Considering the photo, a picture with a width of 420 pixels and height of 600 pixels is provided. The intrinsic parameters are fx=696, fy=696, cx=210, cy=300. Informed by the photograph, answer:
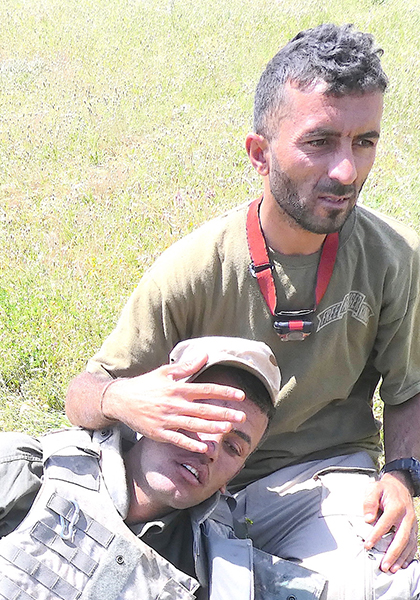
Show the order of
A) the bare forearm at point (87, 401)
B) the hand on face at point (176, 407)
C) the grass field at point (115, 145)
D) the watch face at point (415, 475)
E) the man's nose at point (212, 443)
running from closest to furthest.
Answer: the hand on face at point (176, 407) → the man's nose at point (212, 443) → the bare forearm at point (87, 401) → the watch face at point (415, 475) → the grass field at point (115, 145)

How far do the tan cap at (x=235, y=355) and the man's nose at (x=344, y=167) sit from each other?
79cm

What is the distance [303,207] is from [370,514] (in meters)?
1.42

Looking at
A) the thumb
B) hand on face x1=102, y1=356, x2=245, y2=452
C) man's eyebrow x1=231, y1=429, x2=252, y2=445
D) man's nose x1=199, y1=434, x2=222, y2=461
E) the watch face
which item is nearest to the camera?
hand on face x1=102, y1=356, x2=245, y2=452

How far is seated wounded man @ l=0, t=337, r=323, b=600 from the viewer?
8.80 ft

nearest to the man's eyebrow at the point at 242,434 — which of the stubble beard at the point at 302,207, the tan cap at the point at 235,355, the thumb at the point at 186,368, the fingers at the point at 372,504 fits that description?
the tan cap at the point at 235,355

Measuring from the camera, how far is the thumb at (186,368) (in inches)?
104

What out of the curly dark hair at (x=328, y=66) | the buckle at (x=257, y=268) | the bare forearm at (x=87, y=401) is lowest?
the bare forearm at (x=87, y=401)

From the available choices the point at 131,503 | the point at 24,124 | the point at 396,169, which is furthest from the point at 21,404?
the point at 24,124

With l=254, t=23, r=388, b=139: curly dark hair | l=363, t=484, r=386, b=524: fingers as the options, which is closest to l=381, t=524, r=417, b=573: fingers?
l=363, t=484, r=386, b=524: fingers

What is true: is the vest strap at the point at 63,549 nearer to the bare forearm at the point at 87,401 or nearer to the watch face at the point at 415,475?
the bare forearm at the point at 87,401

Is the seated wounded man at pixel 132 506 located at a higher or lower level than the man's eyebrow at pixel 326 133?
lower

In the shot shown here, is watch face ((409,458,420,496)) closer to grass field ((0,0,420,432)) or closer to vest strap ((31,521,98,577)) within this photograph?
vest strap ((31,521,98,577))

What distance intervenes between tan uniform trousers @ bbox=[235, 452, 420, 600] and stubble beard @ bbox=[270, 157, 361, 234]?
1.21 metres

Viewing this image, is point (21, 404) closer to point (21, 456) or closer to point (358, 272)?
point (21, 456)
